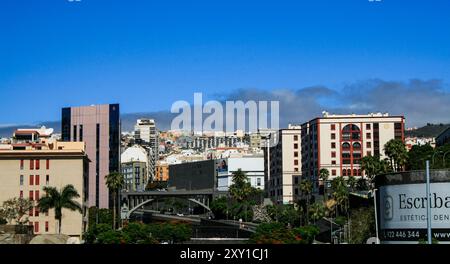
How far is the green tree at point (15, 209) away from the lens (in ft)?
386

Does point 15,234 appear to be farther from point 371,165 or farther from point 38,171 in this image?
point 371,165

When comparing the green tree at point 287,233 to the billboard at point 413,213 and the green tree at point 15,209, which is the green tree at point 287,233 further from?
the green tree at point 15,209

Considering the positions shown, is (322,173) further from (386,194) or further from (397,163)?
(386,194)

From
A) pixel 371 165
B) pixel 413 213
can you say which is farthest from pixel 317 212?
pixel 413 213

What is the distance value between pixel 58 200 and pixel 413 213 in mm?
65232

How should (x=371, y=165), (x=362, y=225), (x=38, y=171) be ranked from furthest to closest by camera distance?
(x=371, y=165), (x=38, y=171), (x=362, y=225)

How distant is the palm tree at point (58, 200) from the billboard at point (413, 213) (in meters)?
60.1

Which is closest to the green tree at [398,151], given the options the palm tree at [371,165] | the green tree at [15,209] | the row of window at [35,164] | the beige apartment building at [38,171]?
the palm tree at [371,165]

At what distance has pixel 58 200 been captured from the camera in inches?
4756
